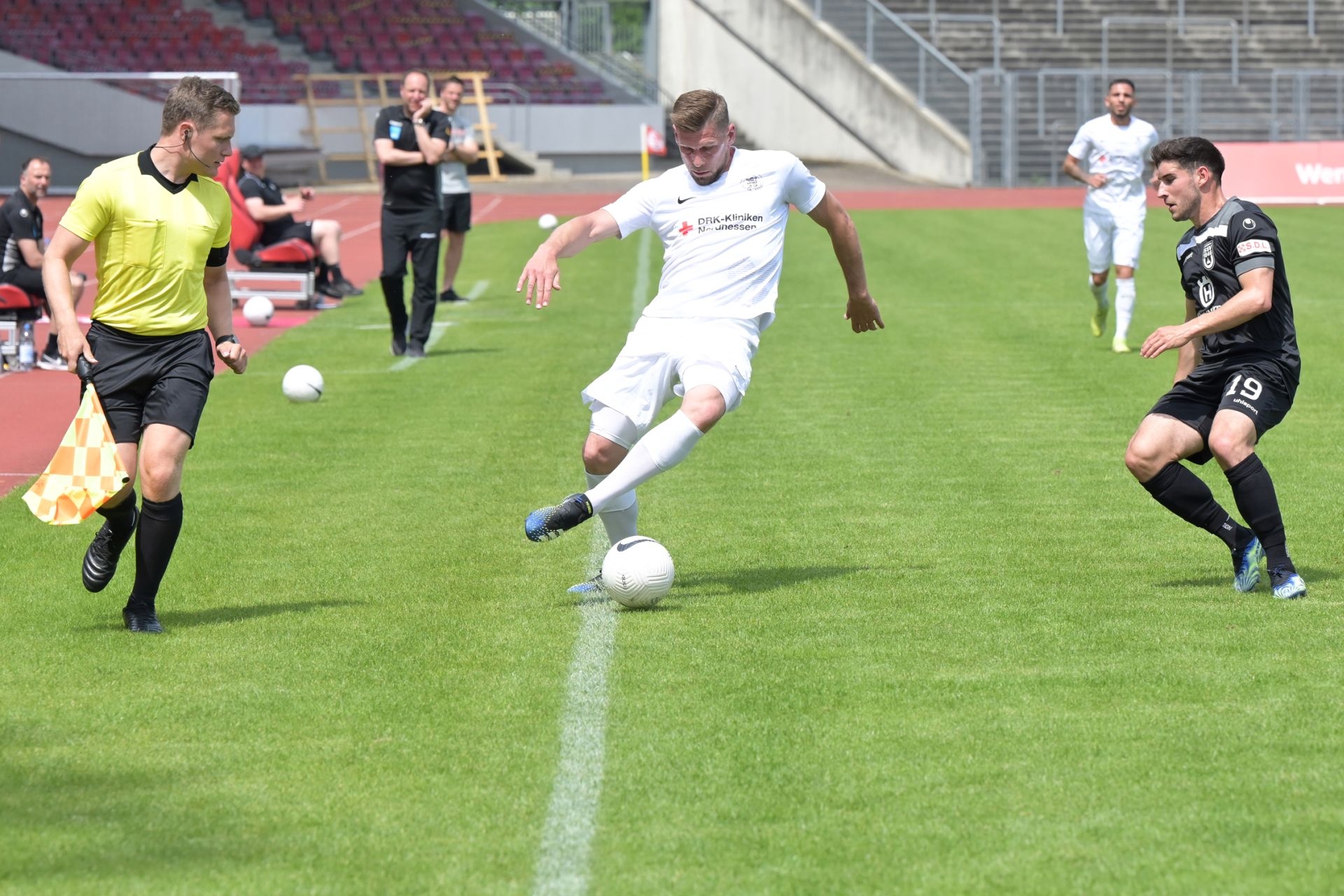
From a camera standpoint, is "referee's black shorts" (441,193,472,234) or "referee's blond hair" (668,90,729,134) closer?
"referee's blond hair" (668,90,729,134)

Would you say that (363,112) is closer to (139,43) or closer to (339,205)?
(139,43)

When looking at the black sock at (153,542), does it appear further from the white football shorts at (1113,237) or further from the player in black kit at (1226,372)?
the white football shorts at (1113,237)

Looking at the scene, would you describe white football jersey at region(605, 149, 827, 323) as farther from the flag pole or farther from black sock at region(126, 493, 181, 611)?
the flag pole

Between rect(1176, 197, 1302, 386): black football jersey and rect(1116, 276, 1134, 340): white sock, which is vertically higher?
rect(1176, 197, 1302, 386): black football jersey

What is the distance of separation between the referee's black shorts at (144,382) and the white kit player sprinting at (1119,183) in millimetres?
10070

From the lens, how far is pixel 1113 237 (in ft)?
51.1

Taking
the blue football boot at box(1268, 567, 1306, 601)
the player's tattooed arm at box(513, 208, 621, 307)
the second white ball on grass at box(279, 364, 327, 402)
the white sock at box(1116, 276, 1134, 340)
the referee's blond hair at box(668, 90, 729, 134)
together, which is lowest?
the white sock at box(1116, 276, 1134, 340)

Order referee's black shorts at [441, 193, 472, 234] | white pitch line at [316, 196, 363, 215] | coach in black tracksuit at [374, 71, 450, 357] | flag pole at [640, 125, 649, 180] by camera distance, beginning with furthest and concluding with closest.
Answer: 1. white pitch line at [316, 196, 363, 215]
2. flag pole at [640, 125, 649, 180]
3. referee's black shorts at [441, 193, 472, 234]
4. coach in black tracksuit at [374, 71, 450, 357]

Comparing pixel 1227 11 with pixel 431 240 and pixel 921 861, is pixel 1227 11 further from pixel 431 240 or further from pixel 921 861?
pixel 921 861

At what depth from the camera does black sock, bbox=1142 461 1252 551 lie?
710 centimetres

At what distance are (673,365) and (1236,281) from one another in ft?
7.33

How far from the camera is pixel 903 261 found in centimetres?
2353

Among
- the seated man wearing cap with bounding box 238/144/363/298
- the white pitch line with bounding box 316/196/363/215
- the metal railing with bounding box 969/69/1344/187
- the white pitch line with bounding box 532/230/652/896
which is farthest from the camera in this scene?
the metal railing with bounding box 969/69/1344/187

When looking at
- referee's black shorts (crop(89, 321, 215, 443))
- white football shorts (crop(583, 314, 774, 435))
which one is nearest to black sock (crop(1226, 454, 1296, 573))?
white football shorts (crop(583, 314, 774, 435))
